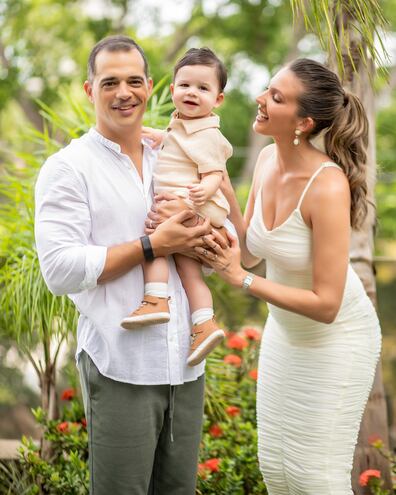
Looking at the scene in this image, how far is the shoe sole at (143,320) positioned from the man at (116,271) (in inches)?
2.3

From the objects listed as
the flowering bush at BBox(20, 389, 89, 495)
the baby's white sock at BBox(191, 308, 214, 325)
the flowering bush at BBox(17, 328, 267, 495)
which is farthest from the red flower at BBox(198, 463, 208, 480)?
the baby's white sock at BBox(191, 308, 214, 325)

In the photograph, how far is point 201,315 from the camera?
254cm

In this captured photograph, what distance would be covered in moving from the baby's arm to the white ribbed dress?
0.32 metres

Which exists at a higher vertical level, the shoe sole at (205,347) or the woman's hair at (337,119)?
the woman's hair at (337,119)

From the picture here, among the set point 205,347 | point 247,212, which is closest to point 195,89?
A: point 247,212

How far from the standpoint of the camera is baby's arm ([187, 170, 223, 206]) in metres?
2.59

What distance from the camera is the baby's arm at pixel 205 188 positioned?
2590 millimetres

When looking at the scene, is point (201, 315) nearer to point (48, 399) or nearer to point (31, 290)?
point (31, 290)

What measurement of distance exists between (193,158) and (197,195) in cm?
15

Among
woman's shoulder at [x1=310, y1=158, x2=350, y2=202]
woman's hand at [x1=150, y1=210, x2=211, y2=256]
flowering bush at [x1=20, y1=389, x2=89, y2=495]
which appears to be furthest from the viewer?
flowering bush at [x1=20, y1=389, x2=89, y2=495]

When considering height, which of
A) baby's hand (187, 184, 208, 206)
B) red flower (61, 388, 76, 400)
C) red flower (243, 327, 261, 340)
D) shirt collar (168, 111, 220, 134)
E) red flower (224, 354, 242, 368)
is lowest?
red flower (61, 388, 76, 400)

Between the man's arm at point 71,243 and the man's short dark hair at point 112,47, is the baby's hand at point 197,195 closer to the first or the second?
the man's arm at point 71,243

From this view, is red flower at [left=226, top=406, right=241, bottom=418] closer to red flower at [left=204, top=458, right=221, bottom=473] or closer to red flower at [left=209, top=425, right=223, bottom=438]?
red flower at [left=209, top=425, right=223, bottom=438]

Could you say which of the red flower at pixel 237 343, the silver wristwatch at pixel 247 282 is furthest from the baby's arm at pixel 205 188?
the red flower at pixel 237 343
